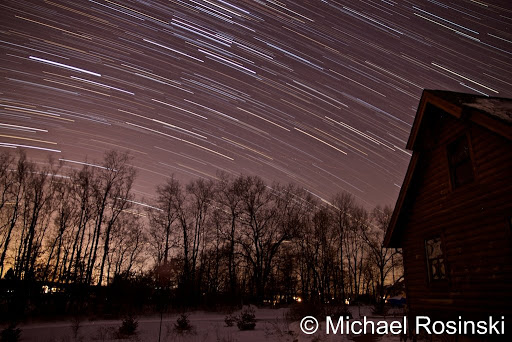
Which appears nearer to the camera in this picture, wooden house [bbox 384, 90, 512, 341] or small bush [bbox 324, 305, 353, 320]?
wooden house [bbox 384, 90, 512, 341]

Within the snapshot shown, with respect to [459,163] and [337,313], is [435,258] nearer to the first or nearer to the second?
[459,163]

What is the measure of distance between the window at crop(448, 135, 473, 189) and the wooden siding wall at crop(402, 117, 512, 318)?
192 millimetres

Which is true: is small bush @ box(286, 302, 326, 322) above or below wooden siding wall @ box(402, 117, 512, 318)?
below

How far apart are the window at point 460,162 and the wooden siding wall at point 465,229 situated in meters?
0.19

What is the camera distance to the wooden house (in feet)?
28.0

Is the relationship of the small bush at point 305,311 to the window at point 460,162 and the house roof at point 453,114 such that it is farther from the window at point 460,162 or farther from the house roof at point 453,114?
the window at point 460,162

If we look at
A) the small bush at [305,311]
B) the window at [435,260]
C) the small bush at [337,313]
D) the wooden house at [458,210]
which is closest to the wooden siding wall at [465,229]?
the wooden house at [458,210]

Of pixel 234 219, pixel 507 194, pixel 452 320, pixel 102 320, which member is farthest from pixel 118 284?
pixel 507 194

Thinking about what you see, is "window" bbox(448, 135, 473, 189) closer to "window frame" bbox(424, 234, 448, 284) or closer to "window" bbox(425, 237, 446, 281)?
"window frame" bbox(424, 234, 448, 284)

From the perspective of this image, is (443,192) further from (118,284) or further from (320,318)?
(118,284)

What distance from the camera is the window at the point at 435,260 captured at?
10.8m

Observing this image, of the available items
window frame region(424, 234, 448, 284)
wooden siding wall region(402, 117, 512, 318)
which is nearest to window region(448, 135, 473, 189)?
wooden siding wall region(402, 117, 512, 318)

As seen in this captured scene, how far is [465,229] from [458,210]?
Result: 654 mm

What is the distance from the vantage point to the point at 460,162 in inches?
412
